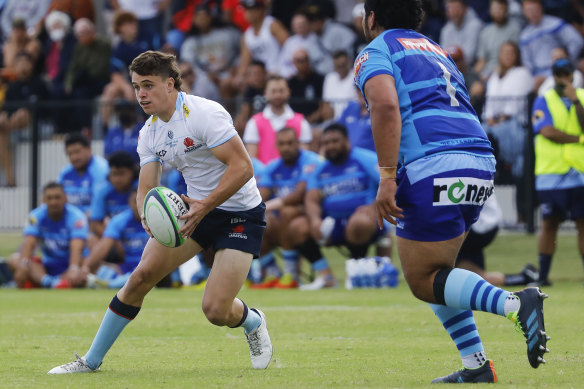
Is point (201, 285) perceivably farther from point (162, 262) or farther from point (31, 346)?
point (162, 262)

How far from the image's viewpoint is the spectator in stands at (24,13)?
71.9 ft

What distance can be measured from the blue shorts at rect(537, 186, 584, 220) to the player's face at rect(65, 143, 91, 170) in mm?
6686

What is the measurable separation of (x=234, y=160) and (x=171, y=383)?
4.76ft

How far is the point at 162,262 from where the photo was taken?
667 cm

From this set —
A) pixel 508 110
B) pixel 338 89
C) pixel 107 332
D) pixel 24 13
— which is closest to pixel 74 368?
pixel 107 332

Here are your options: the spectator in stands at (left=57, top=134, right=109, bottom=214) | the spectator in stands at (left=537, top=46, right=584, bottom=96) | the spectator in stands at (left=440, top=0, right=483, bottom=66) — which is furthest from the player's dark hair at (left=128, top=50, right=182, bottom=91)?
the spectator in stands at (left=440, top=0, right=483, bottom=66)

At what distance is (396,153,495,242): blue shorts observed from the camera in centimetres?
563

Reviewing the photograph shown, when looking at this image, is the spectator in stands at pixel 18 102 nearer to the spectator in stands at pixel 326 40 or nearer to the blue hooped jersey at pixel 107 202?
the blue hooped jersey at pixel 107 202

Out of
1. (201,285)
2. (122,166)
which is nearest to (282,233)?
(201,285)

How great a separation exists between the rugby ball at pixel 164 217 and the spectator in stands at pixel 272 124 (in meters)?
8.60

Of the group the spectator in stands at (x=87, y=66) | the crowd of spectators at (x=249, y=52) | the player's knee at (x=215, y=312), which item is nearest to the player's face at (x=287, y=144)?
the crowd of spectators at (x=249, y=52)

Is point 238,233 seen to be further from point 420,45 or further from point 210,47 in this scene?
point 210,47

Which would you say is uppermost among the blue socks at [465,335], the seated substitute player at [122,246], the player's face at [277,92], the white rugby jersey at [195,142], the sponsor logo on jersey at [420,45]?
the sponsor logo on jersey at [420,45]

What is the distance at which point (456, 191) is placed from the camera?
5652mm
